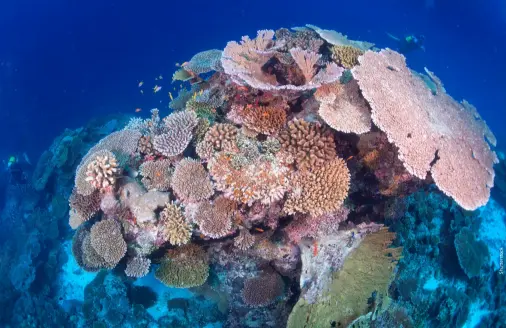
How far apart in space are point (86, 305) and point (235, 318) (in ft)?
19.0

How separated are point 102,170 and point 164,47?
4732cm

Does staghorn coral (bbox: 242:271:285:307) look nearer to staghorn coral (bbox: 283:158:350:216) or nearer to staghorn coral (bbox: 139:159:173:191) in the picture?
staghorn coral (bbox: 283:158:350:216)

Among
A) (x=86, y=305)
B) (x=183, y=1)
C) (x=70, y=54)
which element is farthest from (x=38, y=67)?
(x=86, y=305)

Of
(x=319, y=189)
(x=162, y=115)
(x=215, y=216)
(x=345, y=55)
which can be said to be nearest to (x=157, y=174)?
(x=215, y=216)

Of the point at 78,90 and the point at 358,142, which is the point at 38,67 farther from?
the point at 358,142

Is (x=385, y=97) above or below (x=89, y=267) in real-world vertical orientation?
above

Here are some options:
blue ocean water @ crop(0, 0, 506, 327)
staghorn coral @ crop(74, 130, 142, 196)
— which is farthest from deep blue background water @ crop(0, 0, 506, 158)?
staghorn coral @ crop(74, 130, 142, 196)

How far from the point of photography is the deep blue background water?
34781 mm

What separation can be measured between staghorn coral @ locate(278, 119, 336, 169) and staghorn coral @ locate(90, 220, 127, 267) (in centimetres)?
303

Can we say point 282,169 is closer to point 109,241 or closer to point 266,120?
point 266,120

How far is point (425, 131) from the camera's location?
4.33 meters

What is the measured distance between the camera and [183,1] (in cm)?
5150

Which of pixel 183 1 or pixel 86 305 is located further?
pixel 183 1

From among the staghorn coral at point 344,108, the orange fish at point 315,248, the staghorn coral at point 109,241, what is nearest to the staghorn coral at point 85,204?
the staghorn coral at point 109,241
